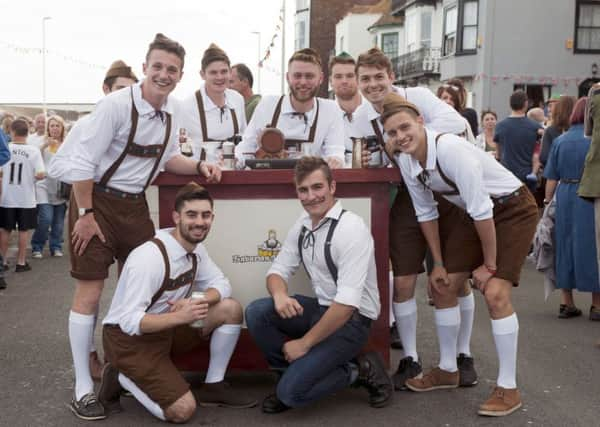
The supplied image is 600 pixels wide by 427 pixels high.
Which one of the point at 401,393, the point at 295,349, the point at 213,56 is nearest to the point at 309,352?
the point at 295,349

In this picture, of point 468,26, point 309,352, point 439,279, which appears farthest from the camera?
point 468,26

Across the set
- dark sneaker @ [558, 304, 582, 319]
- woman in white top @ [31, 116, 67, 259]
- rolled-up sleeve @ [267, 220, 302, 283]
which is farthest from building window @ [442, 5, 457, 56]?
rolled-up sleeve @ [267, 220, 302, 283]

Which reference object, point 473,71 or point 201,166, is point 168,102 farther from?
point 473,71

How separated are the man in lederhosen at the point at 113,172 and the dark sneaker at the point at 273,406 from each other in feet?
3.13

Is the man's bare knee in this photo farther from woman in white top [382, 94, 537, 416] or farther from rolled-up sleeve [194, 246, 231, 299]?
woman in white top [382, 94, 537, 416]

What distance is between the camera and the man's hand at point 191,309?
4688mm

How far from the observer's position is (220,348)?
16.7 ft

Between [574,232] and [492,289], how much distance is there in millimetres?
3102

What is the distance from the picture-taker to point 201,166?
199 inches

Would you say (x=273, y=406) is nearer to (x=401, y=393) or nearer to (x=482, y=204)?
(x=401, y=393)

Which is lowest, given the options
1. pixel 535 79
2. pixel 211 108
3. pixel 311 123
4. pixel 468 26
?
pixel 311 123

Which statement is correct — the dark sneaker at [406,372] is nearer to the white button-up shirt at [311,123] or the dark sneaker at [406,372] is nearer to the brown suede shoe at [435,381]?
the brown suede shoe at [435,381]

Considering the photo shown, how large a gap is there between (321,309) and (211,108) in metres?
2.14

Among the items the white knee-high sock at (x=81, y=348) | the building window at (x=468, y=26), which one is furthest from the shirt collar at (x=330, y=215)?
the building window at (x=468, y=26)
